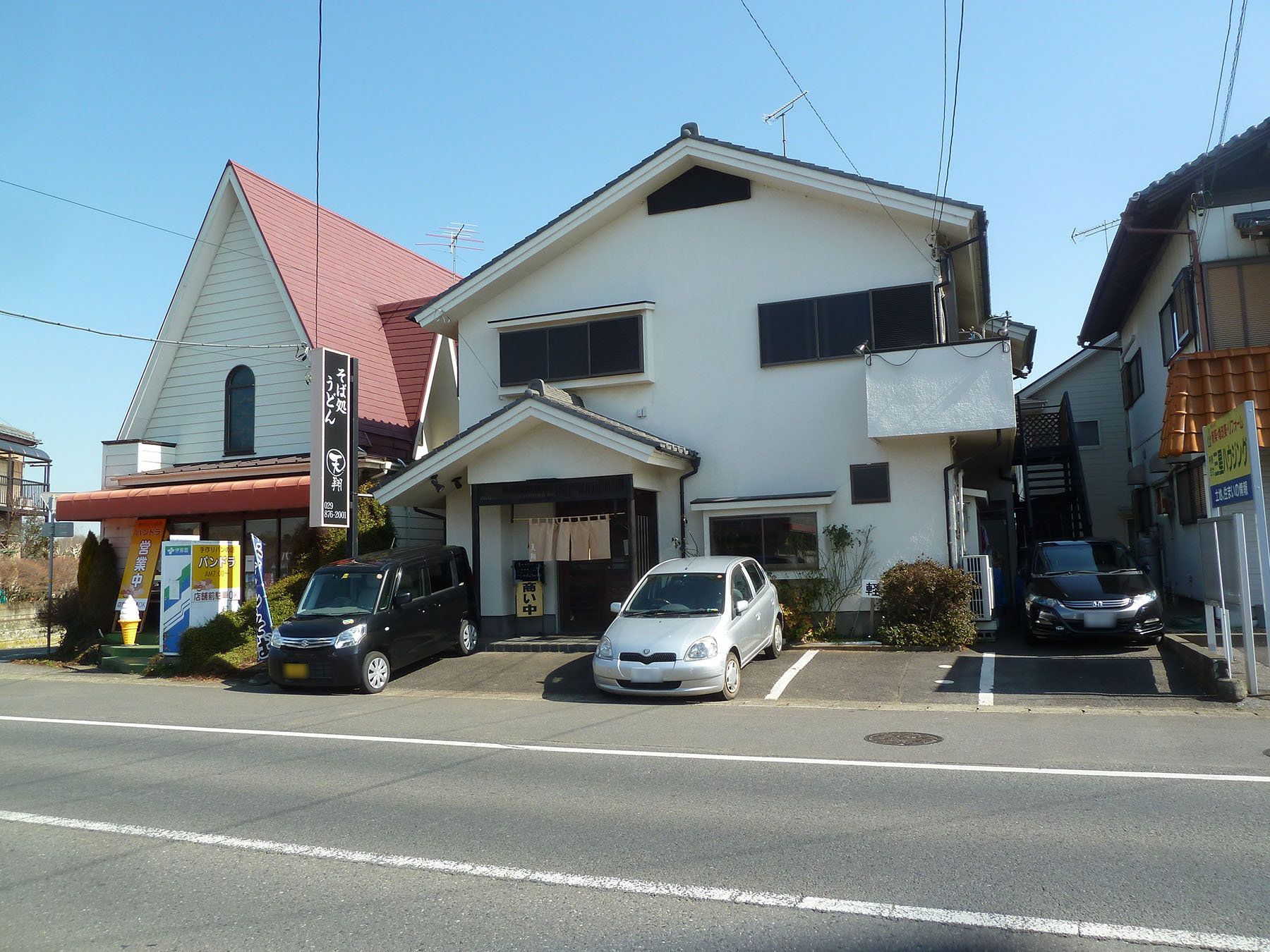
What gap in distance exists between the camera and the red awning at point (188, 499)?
18125 millimetres

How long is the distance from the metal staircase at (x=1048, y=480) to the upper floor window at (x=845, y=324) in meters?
9.10

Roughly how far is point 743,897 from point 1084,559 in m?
12.5

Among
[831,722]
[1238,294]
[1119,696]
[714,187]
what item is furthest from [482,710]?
[1238,294]

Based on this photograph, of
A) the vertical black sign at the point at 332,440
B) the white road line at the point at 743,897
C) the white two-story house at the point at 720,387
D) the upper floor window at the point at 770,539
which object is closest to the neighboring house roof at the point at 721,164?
the white two-story house at the point at 720,387

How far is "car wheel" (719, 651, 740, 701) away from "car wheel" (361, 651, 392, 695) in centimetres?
516

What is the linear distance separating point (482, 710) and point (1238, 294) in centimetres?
1341

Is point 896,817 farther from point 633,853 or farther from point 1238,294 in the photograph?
point 1238,294

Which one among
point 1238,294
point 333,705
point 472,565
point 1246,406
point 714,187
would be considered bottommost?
point 333,705

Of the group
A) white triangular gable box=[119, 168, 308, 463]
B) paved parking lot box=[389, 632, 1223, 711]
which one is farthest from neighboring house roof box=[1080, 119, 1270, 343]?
white triangular gable box=[119, 168, 308, 463]

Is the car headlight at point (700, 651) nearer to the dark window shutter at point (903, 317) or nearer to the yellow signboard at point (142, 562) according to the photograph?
the dark window shutter at point (903, 317)

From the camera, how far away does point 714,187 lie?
56.3 feet

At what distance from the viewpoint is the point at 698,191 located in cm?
1730

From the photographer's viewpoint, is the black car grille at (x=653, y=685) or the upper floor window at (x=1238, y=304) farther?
the upper floor window at (x=1238, y=304)

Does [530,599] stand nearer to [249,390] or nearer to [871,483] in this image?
[871,483]
